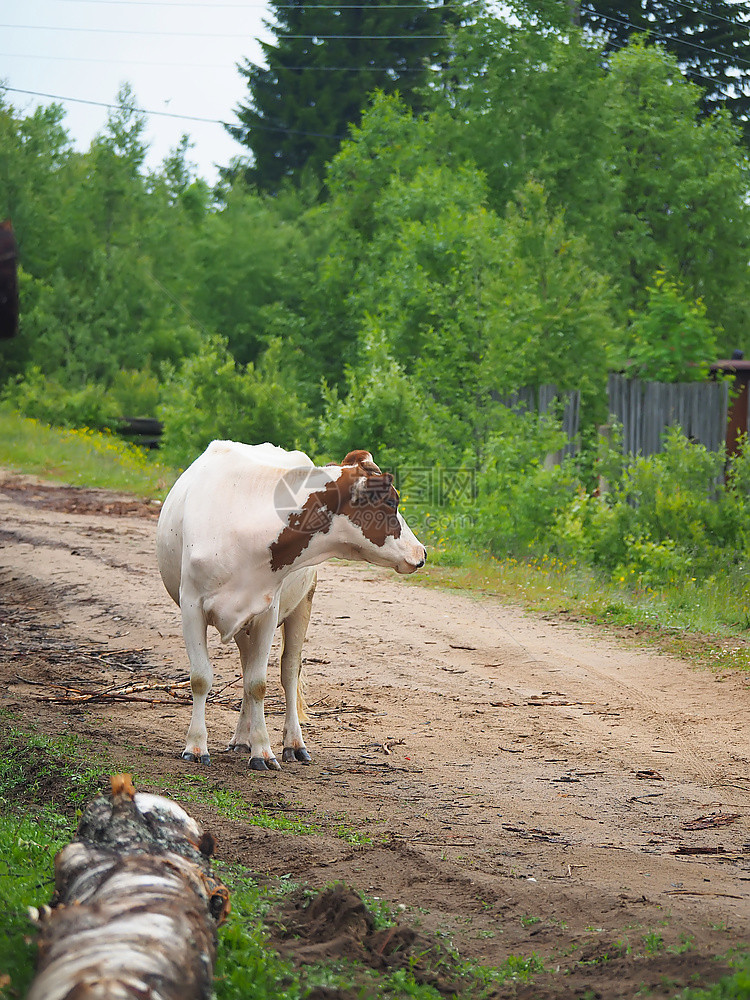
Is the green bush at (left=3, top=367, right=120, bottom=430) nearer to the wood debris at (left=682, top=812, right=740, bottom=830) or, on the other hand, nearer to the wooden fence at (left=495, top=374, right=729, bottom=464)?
the wooden fence at (left=495, top=374, right=729, bottom=464)

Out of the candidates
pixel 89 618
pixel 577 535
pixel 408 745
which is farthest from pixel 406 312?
pixel 408 745

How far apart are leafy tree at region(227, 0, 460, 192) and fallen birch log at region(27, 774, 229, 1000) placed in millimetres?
35521

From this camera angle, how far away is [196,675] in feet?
22.4

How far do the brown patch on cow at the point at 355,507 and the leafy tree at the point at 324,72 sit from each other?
32.4 m

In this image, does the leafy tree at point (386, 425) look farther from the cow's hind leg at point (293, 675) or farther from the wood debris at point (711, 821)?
the wood debris at point (711, 821)

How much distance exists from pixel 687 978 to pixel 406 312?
55.8 ft

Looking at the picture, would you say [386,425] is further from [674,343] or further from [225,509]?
[225,509]

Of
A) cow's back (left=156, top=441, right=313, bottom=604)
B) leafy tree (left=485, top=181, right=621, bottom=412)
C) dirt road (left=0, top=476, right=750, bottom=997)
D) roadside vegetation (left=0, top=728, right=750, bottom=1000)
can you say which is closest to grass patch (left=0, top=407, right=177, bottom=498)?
leafy tree (left=485, top=181, right=621, bottom=412)

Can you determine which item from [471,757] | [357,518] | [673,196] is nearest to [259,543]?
[357,518]

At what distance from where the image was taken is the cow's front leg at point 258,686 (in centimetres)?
680

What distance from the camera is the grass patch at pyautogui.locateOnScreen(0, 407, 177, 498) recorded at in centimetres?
2133

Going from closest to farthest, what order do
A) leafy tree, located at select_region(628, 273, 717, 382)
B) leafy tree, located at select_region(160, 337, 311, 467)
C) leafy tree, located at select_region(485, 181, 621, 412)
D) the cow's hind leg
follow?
the cow's hind leg → leafy tree, located at select_region(628, 273, 717, 382) → leafy tree, located at select_region(485, 181, 621, 412) → leafy tree, located at select_region(160, 337, 311, 467)

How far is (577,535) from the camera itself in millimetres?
14117

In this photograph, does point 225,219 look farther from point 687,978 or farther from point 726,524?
point 687,978
